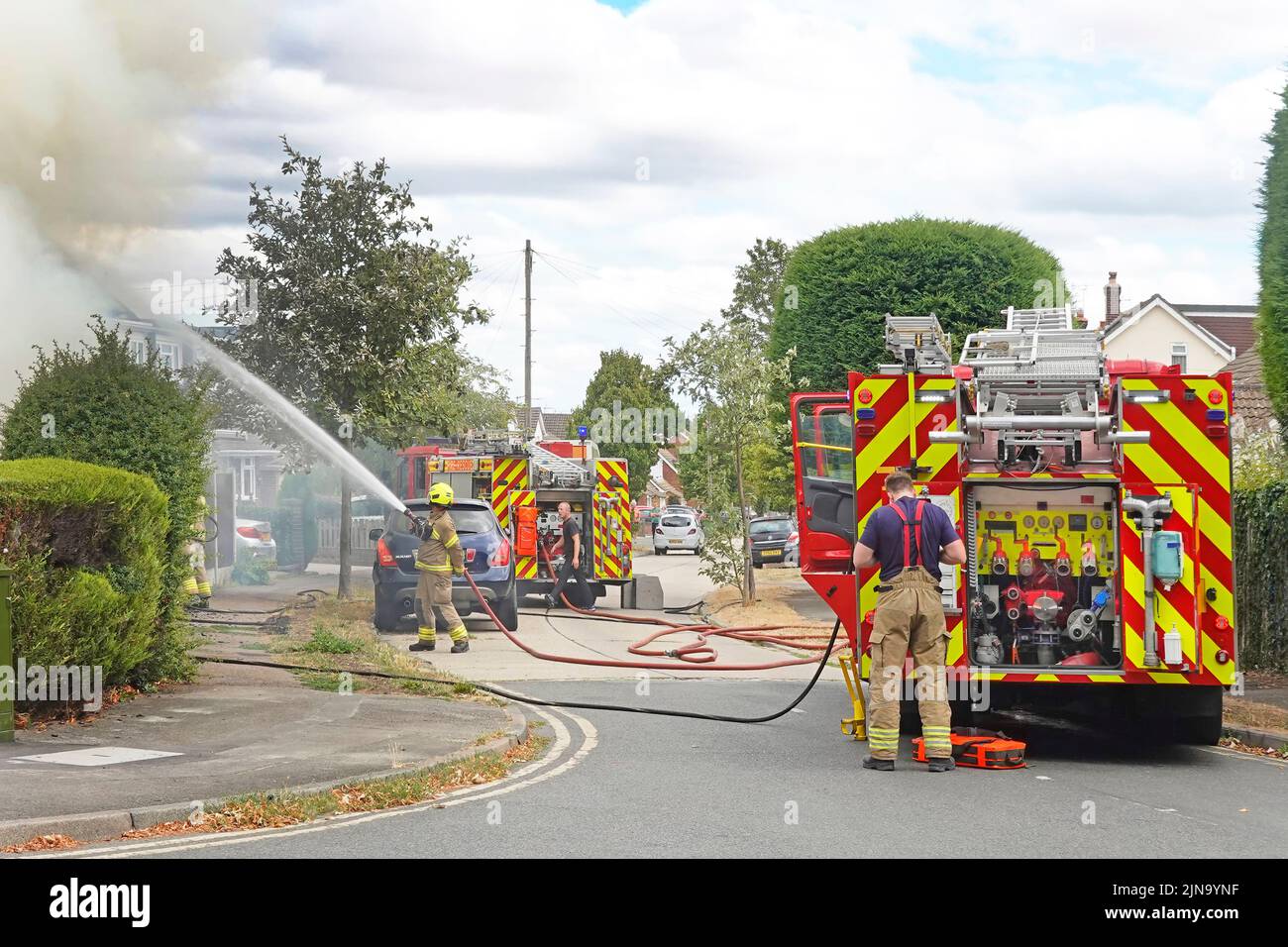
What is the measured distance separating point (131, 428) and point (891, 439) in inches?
237

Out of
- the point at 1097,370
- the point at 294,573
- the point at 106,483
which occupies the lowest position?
the point at 294,573

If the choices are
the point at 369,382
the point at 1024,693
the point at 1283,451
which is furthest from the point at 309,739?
the point at 369,382

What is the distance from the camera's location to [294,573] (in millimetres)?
33531

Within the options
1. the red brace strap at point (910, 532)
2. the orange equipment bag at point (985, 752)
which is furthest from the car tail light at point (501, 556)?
the red brace strap at point (910, 532)

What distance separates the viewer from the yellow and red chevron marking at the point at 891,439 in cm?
1004

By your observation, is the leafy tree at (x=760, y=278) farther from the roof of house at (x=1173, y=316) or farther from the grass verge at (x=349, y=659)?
the grass verge at (x=349, y=659)

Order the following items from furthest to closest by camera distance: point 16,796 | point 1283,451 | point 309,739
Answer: point 1283,451 < point 309,739 < point 16,796

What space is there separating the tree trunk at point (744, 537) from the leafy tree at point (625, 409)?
121 ft

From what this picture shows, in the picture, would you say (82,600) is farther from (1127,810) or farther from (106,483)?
(1127,810)

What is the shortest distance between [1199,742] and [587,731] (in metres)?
4.43

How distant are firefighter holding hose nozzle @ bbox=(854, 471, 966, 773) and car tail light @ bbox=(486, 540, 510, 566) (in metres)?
9.77

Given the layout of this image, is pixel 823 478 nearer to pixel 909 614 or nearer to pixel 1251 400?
pixel 909 614

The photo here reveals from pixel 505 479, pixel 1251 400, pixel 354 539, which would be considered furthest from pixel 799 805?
pixel 354 539

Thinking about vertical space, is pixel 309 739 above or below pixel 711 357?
below
